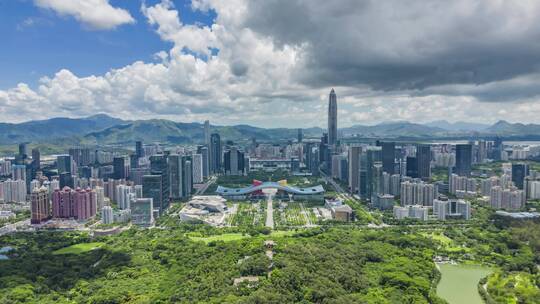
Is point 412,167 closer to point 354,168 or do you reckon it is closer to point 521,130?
point 354,168

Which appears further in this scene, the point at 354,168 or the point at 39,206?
the point at 354,168

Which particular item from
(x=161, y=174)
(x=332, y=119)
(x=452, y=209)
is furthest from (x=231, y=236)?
(x=332, y=119)

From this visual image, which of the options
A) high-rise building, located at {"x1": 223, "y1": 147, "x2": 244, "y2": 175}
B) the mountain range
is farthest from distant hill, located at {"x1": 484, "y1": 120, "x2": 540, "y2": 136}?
high-rise building, located at {"x1": 223, "y1": 147, "x2": 244, "y2": 175}

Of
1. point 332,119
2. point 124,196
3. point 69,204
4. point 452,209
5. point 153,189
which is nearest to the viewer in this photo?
point 452,209

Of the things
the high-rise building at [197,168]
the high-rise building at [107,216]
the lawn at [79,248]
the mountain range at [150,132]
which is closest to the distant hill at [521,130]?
the mountain range at [150,132]

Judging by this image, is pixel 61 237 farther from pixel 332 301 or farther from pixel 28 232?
pixel 332 301

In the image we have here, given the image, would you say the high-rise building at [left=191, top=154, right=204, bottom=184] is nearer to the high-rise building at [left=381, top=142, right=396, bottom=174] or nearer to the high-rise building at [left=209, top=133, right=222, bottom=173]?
the high-rise building at [left=209, top=133, right=222, bottom=173]

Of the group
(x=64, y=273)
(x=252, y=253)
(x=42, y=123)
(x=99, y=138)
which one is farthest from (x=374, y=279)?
(x=42, y=123)
